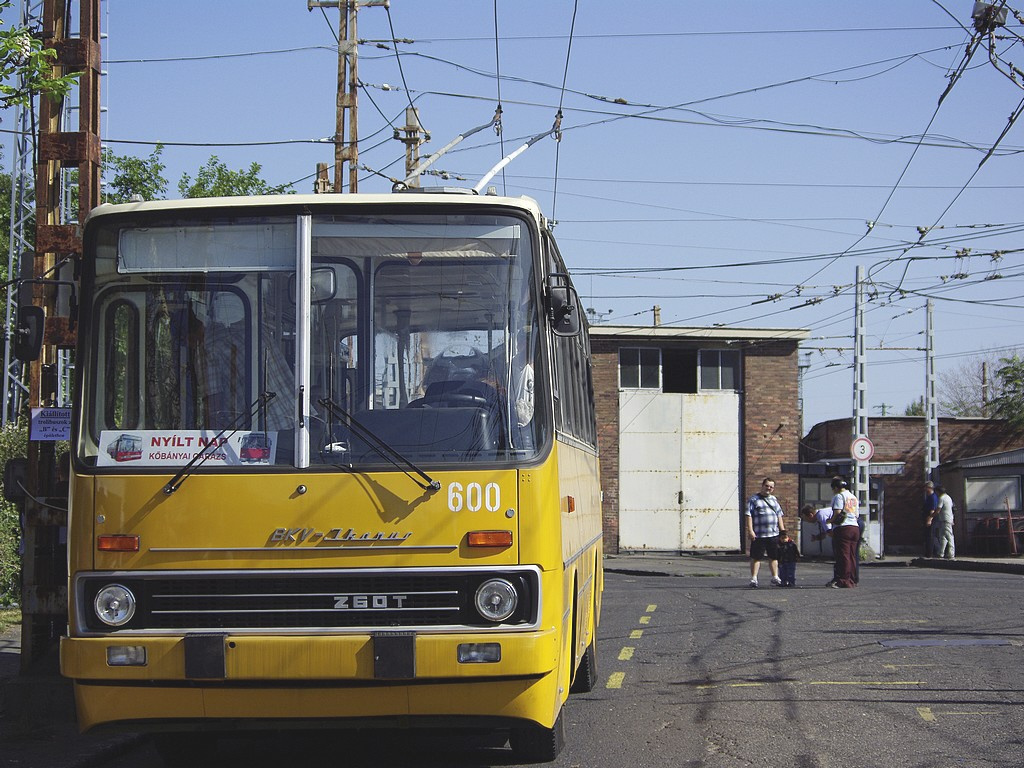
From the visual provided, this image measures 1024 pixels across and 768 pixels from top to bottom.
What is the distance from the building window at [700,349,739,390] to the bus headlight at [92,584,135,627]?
33.9m

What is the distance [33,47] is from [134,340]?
3.05 metres

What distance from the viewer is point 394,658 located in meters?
5.73

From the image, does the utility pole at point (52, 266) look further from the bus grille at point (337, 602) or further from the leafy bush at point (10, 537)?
the leafy bush at point (10, 537)

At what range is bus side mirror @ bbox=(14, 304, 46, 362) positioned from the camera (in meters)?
6.60

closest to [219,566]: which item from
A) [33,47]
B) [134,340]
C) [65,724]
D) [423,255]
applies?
[134,340]

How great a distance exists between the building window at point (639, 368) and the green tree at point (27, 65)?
31.0 m

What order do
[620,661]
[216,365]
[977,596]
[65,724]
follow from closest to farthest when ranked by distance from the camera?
[216,365] < [65,724] < [620,661] < [977,596]

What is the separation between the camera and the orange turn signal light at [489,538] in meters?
5.89

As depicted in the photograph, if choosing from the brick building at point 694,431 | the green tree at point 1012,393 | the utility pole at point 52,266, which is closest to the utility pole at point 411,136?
the brick building at point 694,431

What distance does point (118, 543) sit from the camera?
19.6ft

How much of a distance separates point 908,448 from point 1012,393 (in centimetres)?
480

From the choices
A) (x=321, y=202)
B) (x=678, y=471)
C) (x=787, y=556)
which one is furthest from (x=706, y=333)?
(x=321, y=202)

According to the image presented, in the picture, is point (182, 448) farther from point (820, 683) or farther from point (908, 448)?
point (908, 448)

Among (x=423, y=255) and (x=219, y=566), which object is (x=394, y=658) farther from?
(x=423, y=255)
